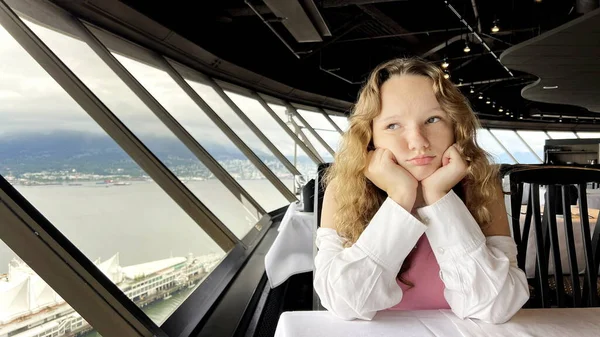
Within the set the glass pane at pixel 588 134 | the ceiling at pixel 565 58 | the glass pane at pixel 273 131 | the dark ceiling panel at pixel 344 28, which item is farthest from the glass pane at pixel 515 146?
the glass pane at pixel 273 131

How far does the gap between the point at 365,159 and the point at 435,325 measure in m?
0.42

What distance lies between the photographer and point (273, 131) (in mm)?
7656

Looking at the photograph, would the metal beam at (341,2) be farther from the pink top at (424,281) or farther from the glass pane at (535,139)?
the glass pane at (535,139)

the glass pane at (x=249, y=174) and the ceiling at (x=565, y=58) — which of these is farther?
the glass pane at (x=249, y=174)

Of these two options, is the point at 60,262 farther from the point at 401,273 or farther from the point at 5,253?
the point at 401,273

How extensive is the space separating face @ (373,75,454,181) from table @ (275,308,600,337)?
1.09ft

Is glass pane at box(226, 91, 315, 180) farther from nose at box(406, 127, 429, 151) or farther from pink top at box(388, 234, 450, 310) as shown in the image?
nose at box(406, 127, 429, 151)

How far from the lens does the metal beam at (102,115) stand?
2.18 meters

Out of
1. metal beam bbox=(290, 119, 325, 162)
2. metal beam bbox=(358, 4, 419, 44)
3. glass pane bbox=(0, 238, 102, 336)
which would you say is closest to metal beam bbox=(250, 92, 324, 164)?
metal beam bbox=(290, 119, 325, 162)

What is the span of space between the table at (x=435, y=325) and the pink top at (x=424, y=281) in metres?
0.07

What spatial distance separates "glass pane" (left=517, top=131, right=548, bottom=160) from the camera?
17783mm

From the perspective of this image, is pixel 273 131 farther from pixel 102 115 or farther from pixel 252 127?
pixel 102 115

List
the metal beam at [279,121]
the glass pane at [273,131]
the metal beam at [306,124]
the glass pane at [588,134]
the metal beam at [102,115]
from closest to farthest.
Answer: the metal beam at [102,115] → the glass pane at [273,131] → the metal beam at [279,121] → the metal beam at [306,124] → the glass pane at [588,134]

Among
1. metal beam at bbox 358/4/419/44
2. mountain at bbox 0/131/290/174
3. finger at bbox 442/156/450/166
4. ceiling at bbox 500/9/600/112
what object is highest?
metal beam at bbox 358/4/419/44
